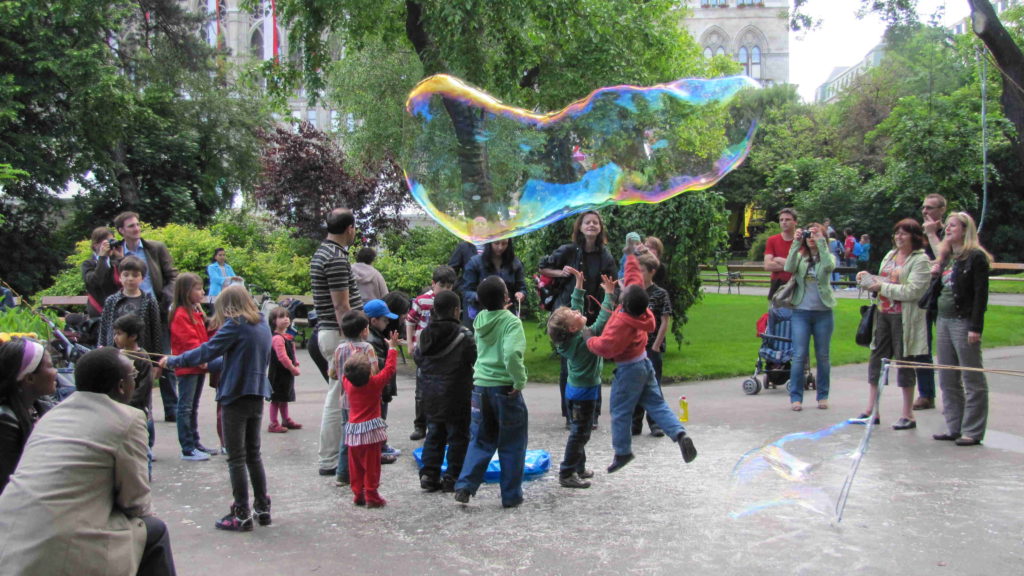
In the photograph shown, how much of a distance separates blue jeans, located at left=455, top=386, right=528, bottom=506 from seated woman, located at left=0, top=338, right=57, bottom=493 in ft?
8.91

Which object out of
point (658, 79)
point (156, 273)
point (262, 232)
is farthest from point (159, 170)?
point (156, 273)

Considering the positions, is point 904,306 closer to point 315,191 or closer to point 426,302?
point 426,302

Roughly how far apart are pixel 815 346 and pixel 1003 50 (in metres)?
8.24

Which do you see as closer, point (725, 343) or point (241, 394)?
point (241, 394)

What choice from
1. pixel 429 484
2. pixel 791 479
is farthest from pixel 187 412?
pixel 791 479

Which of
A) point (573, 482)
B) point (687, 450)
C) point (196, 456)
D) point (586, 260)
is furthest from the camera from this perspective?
point (586, 260)

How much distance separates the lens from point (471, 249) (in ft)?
27.1

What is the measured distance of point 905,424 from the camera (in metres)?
7.46

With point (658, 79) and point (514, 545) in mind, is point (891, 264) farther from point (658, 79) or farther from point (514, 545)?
point (658, 79)

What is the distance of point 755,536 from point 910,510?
46.0 inches

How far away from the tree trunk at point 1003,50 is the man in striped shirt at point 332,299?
11.7 meters

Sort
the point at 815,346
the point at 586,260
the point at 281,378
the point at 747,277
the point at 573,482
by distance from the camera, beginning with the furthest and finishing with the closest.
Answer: the point at 747,277 < the point at 815,346 < the point at 281,378 < the point at 586,260 < the point at 573,482

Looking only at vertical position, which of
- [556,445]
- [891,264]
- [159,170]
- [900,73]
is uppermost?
[900,73]

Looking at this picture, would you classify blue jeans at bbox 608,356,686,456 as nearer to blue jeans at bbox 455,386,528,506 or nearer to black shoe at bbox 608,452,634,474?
black shoe at bbox 608,452,634,474
